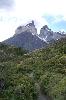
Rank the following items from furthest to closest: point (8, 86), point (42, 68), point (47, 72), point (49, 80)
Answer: point (42, 68) < point (47, 72) < point (49, 80) < point (8, 86)

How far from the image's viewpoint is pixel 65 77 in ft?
304

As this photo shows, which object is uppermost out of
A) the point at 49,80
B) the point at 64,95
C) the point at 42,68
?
the point at 42,68

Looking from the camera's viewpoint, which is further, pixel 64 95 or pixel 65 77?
pixel 65 77

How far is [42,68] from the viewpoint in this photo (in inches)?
4488

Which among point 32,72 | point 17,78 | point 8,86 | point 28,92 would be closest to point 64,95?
point 28,92

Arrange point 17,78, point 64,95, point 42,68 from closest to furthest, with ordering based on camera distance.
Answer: point 64,95
point 17,78
point 42,68

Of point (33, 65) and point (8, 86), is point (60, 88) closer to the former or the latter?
point (8, 86)

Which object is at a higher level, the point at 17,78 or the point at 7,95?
the point at 17,78

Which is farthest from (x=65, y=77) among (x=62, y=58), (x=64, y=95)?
(x=62, y=58)

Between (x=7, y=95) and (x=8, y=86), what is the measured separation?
298 inches

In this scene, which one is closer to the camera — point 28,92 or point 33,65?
point 28,92

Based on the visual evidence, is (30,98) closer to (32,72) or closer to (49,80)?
(49,80)

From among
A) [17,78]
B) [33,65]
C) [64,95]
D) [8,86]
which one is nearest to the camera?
[64,95]

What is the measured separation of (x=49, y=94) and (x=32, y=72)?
29.7 m
